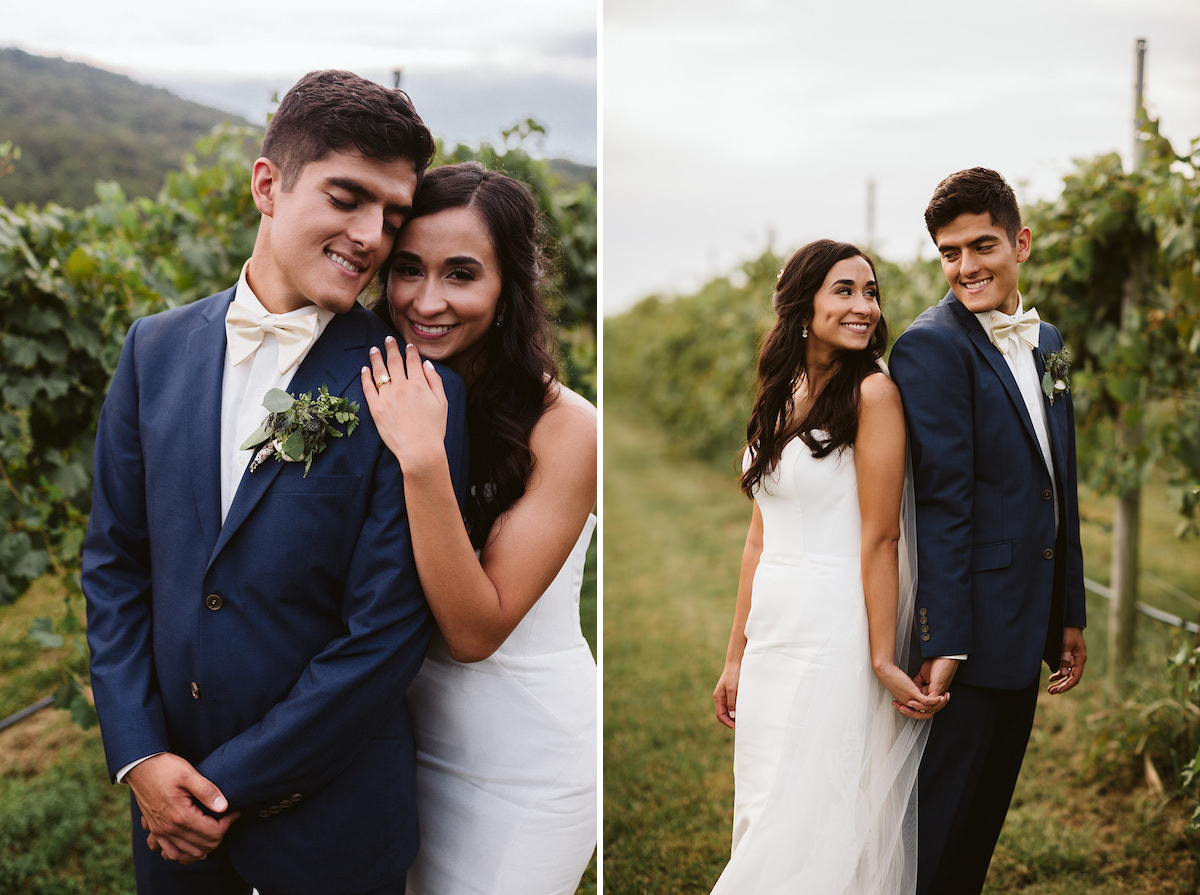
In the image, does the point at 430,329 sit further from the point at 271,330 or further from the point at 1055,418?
the point at 1055,418

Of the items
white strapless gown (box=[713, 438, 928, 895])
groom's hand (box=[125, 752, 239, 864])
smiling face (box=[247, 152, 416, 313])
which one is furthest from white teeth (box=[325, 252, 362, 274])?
white strapless gown (box=[713, 438, 928, 895])

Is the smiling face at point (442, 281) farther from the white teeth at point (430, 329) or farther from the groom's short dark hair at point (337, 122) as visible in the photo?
the groom's short dark hair at point (337, 122)

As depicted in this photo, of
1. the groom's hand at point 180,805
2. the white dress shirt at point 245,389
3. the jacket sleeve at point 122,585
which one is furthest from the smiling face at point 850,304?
the groom's hand at point 180,805

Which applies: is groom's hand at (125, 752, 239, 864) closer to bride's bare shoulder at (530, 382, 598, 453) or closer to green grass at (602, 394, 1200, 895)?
bride's bare shoulder at (530, 382, 598, 453)

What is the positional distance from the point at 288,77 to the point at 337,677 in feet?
9.51

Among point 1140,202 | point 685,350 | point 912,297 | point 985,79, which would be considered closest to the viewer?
point 1140,202

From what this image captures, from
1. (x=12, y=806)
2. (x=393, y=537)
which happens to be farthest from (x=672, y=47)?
(x=12, y=806)

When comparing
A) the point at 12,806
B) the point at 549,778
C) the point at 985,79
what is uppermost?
the point at 985,79

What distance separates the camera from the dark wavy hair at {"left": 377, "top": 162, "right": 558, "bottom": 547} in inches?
69.6

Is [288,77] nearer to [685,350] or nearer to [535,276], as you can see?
[535,276]

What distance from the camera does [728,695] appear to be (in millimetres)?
2299

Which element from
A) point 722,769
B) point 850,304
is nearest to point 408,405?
point 850,304

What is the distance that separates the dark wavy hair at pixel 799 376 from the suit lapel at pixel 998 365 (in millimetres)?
187

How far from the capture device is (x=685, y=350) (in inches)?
525
